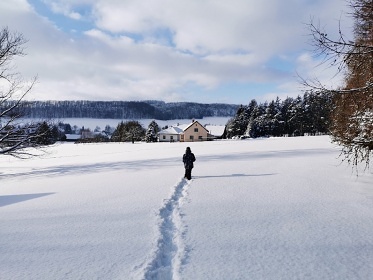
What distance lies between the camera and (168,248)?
4.88 m

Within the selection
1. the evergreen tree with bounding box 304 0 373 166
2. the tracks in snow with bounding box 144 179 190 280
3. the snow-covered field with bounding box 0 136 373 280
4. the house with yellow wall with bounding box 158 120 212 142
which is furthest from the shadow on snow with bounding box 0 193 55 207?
the house with yellow wall with bounding box 158 120 212 142

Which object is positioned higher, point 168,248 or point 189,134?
point 189,134

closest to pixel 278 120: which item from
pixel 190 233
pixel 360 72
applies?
pixel 360 72

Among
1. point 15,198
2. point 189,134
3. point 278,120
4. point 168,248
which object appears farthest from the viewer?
point 189,134

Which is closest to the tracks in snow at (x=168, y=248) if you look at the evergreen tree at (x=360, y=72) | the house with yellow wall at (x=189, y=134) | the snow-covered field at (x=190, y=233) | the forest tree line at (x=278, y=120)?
the snow-covered field at (x=190, y=233)

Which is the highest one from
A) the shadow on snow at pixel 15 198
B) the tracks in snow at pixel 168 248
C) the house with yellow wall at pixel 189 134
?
the house with yellow wall at pixel 189 134

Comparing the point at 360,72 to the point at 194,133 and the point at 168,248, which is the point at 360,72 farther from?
the point at 194,133

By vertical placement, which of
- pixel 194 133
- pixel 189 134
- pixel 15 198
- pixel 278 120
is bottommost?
pixel 15 198

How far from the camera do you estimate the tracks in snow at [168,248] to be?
13.2 ft

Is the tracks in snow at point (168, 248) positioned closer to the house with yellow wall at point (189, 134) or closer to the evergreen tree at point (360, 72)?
the evergreen tree at point (360, 72)

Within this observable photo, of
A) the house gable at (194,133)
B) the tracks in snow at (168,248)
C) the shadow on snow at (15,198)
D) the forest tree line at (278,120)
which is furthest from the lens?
the house gable at (194,133)

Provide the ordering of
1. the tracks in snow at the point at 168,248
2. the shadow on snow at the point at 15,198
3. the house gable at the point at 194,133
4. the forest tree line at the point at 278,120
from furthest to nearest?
the house gable at the point at 194,133 < the forest tree line at the point at 278,120 < the shadow on snow at the point at 15,198 < the tracks in snow at the point at 168,248

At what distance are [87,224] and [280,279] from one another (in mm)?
4057

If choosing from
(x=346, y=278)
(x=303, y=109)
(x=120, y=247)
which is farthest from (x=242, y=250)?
(x=303, y=109)
